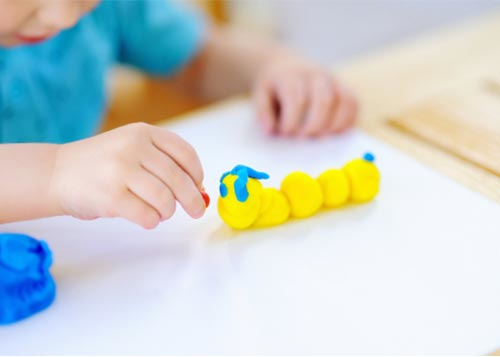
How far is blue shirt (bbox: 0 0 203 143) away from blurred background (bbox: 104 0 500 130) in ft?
0.46

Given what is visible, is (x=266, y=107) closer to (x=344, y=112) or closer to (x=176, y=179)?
(x=344, y=112)

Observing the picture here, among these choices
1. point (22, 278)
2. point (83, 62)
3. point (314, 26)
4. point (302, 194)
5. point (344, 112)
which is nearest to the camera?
point (22, 278)

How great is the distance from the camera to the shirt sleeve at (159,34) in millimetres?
960

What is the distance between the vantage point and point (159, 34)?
0.98 m

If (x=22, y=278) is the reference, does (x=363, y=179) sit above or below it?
above

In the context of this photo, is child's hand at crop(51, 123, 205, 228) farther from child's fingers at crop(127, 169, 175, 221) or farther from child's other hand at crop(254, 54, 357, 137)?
child's other hand at crop(254, 54, 357, 137)

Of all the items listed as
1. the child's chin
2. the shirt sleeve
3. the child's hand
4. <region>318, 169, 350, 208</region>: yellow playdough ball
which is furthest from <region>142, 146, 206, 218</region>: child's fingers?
the shirt sleeve

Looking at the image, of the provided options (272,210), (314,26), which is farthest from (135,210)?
(314,26)

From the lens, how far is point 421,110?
73cm

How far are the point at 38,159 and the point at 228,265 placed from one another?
0.16m

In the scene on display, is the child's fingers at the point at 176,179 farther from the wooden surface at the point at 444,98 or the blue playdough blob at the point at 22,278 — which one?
the wooden surface at the point at 444,98

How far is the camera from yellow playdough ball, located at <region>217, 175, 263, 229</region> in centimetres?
52

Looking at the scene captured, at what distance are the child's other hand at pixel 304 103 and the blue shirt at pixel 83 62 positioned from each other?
25cm

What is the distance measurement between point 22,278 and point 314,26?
4.10 ft
